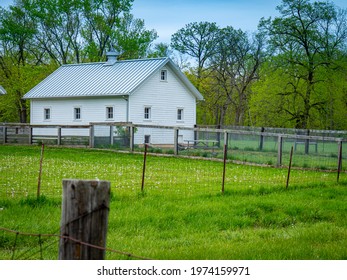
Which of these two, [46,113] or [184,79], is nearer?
[184,79]

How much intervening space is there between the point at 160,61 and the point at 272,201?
90.2ft

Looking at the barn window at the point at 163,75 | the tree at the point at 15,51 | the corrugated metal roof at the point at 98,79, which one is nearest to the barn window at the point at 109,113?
the corrugated metal roof at the point at 98,79

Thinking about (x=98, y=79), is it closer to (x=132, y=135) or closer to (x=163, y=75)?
(x=163, y=75)


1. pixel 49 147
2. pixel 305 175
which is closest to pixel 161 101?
pixel 49 147

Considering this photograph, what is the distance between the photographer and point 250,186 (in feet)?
48.4

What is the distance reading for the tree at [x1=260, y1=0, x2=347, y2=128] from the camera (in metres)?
43.3

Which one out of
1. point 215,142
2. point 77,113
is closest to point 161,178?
point 215,142

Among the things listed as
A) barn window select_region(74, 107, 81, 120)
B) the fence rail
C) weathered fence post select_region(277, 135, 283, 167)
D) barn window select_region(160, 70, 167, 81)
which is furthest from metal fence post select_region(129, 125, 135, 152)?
barn window select_region(74, 107, 81, 120)

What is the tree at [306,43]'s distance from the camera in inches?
1706

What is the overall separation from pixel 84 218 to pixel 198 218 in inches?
257

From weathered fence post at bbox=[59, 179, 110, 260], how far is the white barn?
32116 mm

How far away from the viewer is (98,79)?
4072 centimetres

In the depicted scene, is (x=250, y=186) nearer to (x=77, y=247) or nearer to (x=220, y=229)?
(x=220, y=229)

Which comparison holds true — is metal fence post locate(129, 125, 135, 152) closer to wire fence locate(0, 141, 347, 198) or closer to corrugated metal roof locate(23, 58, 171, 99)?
wire fence locate(0, 141, 347, 198)
